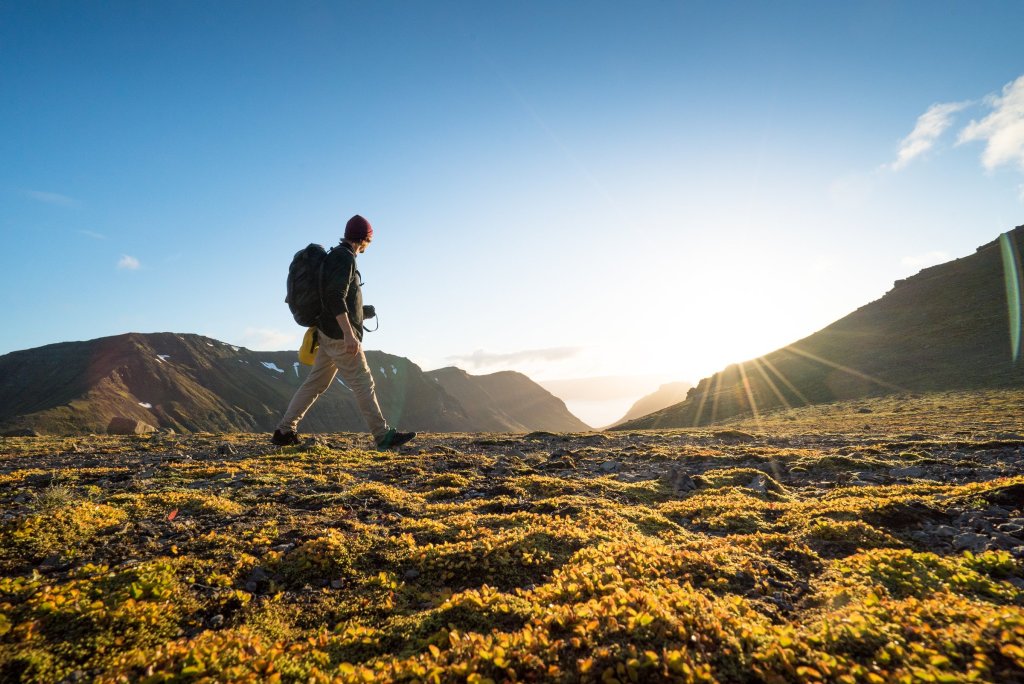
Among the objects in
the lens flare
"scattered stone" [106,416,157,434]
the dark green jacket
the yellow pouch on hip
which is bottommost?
"scattered stone" [106,416,157,434]

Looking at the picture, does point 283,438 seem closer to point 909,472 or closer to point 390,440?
point 390,440

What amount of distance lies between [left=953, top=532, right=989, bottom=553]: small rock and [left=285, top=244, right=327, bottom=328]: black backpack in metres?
14.1

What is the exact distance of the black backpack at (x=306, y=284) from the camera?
12.6 m

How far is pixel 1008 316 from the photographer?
7662 cm

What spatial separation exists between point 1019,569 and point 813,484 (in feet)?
→ 27.3

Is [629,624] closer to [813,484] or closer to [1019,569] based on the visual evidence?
[1019,569]

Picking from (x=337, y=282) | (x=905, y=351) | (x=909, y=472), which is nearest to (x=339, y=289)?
(x=337, y=282)

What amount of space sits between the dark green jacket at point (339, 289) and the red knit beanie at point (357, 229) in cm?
31

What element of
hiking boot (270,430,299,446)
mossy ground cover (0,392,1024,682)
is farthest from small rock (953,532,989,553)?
hiking boot (270,430,299,446)

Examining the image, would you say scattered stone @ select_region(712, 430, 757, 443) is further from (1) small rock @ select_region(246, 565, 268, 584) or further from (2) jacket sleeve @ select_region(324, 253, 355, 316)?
(1) small rock @ select_region(246, 565, 268, 584)

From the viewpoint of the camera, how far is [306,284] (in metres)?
12.6

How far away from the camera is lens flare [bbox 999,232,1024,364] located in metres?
67.5

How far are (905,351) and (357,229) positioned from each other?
96.9 m

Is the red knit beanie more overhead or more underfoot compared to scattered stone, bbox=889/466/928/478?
more overhead
